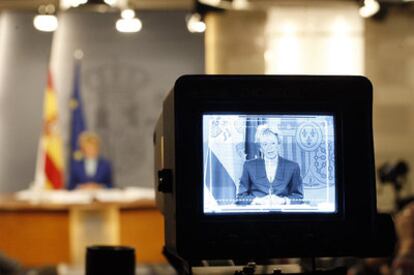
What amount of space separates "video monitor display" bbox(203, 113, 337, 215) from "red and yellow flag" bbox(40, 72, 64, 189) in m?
6.40

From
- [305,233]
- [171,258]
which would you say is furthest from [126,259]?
[305,233]

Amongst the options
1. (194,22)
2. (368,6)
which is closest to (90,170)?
(194,22)

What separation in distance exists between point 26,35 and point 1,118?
98 centimetres

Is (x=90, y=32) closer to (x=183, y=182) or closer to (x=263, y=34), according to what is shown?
(x=263, y=34)

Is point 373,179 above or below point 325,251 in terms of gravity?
above

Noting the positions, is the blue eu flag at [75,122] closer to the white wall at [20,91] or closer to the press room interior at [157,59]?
the press room interior at [157,59]

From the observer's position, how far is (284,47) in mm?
7516

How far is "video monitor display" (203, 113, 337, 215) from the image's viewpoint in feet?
4.03

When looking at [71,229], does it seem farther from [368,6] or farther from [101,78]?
[368,6]

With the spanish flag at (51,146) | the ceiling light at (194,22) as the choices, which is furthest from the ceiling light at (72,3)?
the ceiling light at (194,22)

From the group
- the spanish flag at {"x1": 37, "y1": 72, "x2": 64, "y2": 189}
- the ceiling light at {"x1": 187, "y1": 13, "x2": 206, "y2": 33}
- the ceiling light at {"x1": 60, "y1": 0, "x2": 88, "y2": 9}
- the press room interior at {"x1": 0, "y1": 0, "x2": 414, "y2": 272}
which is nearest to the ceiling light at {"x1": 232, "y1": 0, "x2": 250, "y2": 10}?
the press room interior at {"x1": 0, "y1": 0, "x2": 414, "y2": 272}

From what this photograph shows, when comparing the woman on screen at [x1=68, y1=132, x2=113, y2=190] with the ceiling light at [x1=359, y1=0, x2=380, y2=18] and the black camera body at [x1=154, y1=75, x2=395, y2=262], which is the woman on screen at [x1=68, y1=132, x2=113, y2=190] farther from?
the black camera body at [x1=154, y1=75, x2=395, y2=262]

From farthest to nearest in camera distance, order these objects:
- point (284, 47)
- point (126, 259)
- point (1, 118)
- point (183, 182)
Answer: point (1, 118) → point (284, 47) → point (126, 259) → point (183, 182)

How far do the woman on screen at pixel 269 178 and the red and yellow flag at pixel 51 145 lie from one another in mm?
6406
